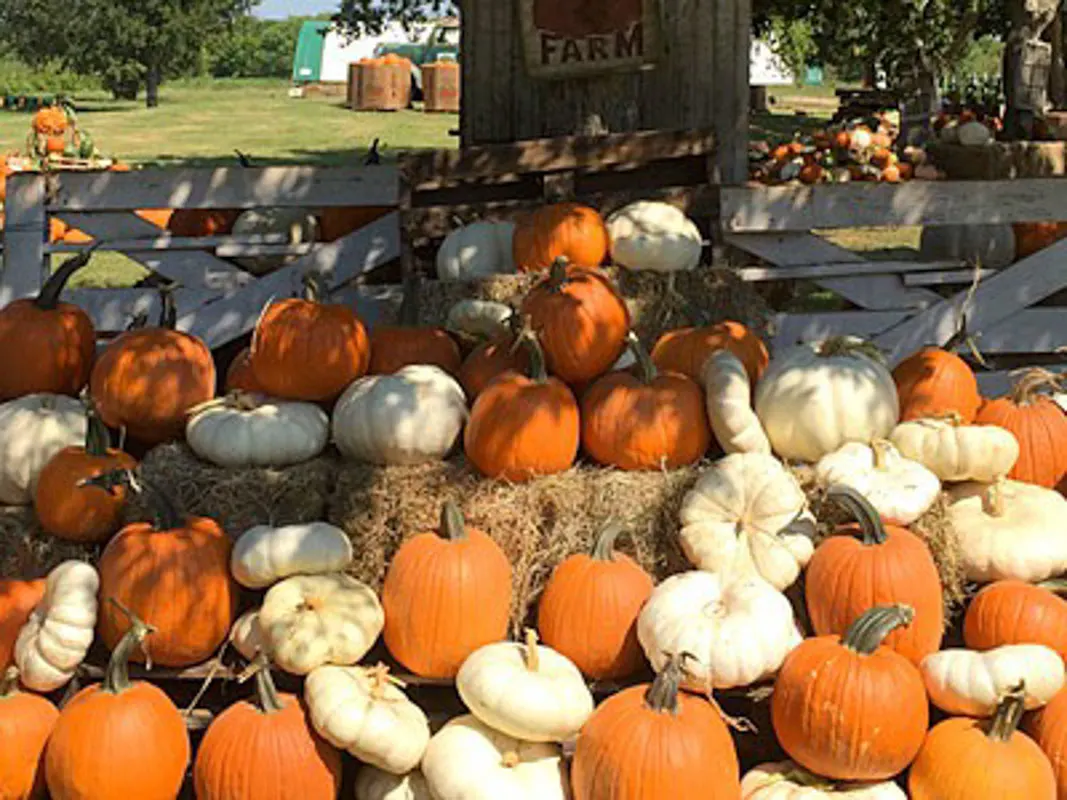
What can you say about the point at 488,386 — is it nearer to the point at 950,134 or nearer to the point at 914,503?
the point at 914,503

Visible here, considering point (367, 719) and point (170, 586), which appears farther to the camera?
point (170, 586)

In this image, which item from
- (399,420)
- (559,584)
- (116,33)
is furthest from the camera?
(116,33)

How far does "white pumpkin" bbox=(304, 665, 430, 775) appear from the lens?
3.85 m

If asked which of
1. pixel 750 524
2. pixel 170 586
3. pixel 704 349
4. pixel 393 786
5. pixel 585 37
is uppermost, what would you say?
pixel 585 37

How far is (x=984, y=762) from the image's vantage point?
3807mm

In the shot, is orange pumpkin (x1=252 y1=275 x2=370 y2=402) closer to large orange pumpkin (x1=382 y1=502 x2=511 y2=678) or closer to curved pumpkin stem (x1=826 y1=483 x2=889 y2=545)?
large orange pumpkin (x1=382 y1=502 x2=511 y2=678)

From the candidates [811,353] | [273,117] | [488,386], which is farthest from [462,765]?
[273,117]

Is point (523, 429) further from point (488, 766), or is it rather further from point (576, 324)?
point (488, 766)

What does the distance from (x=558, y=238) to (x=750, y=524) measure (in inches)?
87.7

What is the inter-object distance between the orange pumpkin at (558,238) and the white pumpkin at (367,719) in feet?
8.54

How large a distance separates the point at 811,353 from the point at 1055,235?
4.17 m

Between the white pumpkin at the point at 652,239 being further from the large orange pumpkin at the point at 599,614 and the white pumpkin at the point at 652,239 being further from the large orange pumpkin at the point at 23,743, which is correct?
the large orange pumpkin at the point at 23,743

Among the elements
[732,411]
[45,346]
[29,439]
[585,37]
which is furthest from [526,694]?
[585,37]

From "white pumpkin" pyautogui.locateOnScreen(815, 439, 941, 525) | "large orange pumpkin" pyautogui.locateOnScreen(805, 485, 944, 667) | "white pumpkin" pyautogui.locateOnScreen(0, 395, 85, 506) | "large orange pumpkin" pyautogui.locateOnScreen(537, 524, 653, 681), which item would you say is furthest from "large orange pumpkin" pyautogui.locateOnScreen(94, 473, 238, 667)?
"white pumpkin" pyautogui.locateOnScreen(815, 439, 941, 525)
